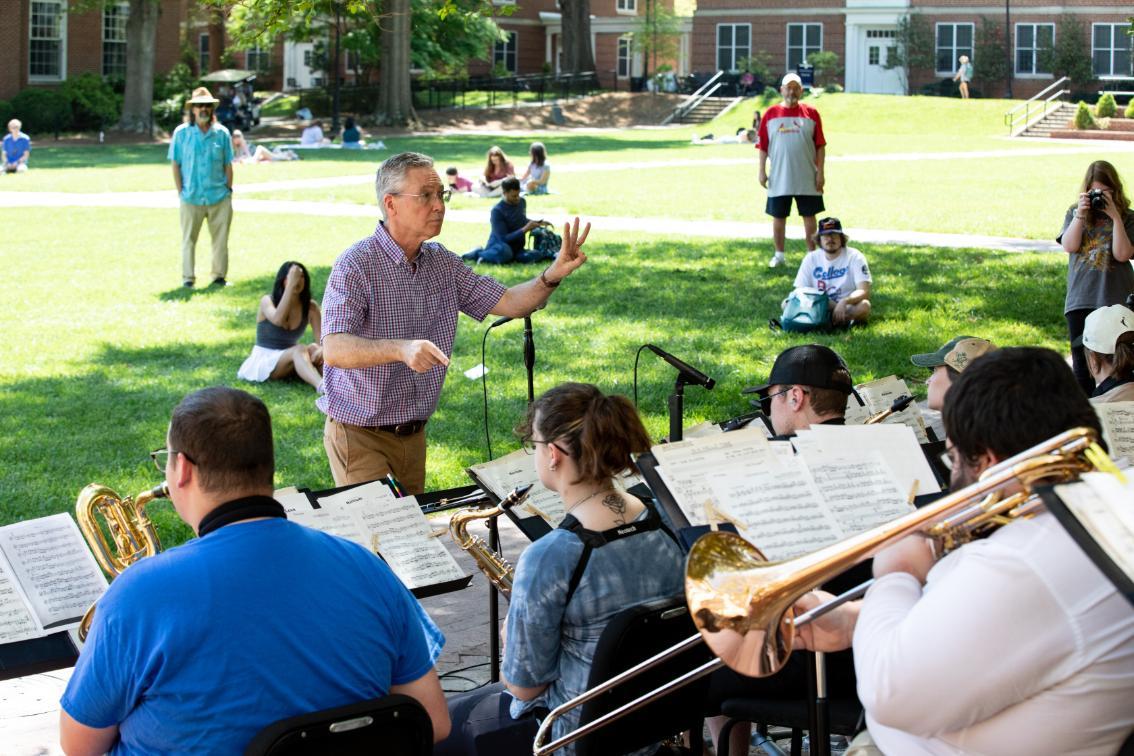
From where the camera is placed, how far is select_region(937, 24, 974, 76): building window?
56844mm

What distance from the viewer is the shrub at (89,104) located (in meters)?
44.5

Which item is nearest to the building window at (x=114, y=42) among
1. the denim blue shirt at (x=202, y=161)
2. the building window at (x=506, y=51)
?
the building window at (x=506, y=51)

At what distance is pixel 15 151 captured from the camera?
96.8ft

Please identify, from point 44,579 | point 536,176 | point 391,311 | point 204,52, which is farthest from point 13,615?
point 204,52

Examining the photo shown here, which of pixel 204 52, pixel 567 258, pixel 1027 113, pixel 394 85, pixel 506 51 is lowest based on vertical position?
pixel 567 258

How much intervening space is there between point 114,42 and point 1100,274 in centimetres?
4646

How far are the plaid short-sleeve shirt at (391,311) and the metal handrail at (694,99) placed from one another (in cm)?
4677

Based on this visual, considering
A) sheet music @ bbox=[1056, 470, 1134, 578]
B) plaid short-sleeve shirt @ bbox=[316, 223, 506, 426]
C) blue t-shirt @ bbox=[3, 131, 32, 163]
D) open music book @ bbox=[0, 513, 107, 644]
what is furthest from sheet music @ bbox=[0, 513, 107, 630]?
blue t-shirt @ bbox=[3, 131, 32, 163]

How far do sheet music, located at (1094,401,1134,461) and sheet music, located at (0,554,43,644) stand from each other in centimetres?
361

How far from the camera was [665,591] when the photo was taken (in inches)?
147

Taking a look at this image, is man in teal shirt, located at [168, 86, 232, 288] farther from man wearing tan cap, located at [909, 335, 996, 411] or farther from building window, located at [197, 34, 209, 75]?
building window, located at [197, 34, 209, 75]

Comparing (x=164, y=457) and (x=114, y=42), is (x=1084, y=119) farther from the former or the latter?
(x=164, y=457)

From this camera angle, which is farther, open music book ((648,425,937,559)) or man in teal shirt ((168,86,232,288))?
man in teal shirt ((168,86,232,288))

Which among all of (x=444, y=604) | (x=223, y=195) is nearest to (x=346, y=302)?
(x=444, y=604)
